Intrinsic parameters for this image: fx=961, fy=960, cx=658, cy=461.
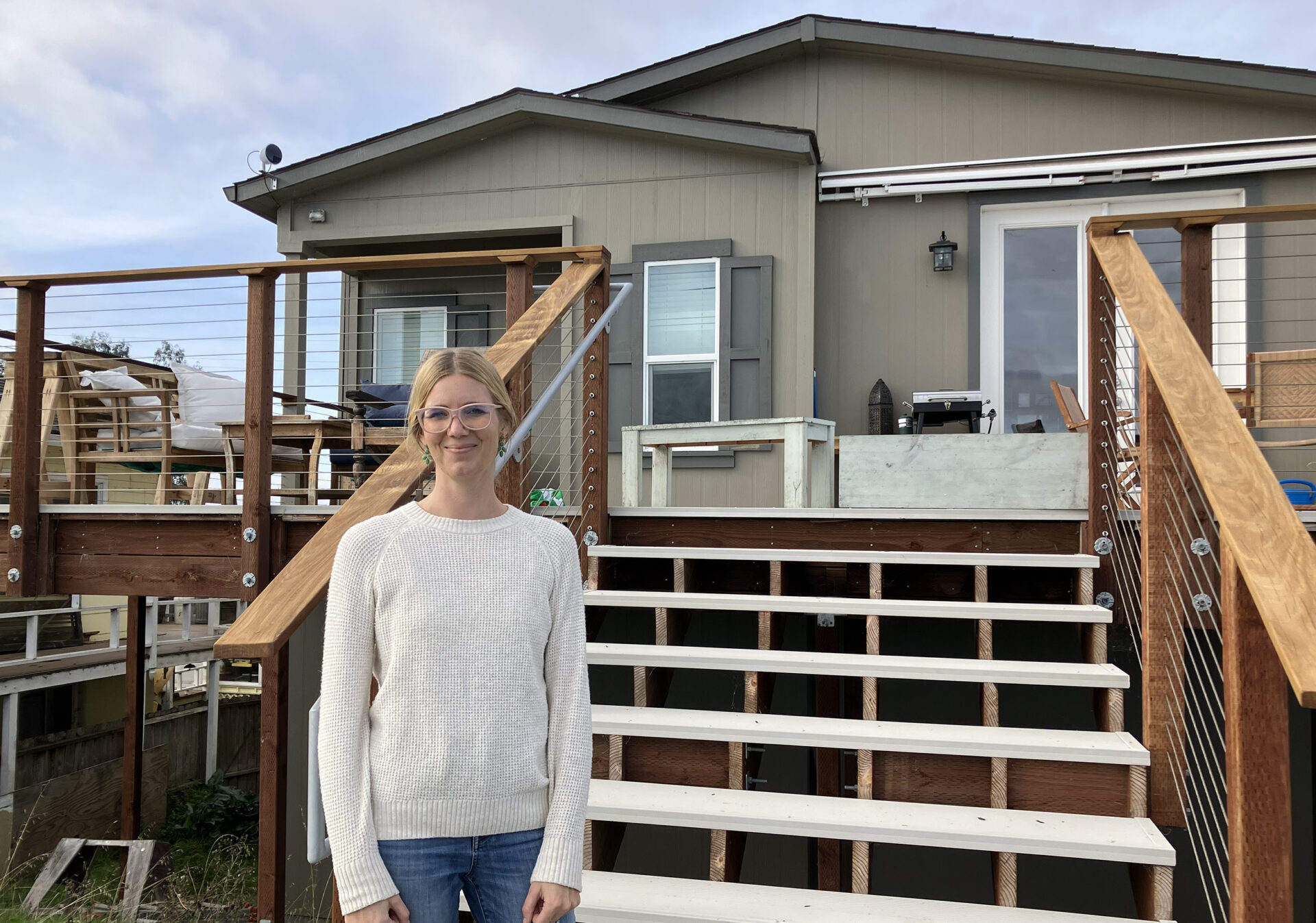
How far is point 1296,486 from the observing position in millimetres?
5793

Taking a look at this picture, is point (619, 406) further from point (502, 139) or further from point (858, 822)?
point (858, 822)

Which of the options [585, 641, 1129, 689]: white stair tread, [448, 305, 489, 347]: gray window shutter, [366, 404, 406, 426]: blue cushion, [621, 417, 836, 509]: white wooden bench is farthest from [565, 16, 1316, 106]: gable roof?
[585, 641, 1129, 689]: white stair tread

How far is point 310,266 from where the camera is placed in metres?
3.67

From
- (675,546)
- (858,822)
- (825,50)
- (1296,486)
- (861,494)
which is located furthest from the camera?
(825,50)

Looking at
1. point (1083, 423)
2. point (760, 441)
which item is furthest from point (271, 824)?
point (1083, 423)

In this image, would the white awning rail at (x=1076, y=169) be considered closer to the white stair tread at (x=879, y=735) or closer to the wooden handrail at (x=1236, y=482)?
the wooden handrail at (x=1236, y=482)

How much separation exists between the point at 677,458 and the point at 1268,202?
407cm

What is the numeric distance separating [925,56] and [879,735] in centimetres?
547

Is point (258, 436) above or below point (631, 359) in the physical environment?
below

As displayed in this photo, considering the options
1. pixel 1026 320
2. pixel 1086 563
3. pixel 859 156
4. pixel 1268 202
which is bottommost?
pixel 1086 563

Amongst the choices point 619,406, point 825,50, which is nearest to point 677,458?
point 619,406

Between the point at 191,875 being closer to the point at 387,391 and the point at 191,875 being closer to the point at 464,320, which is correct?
the point at 387,391

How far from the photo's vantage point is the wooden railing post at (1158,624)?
2426 millimetres

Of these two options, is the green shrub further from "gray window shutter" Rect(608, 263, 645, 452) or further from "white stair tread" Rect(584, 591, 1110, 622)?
"white stair tread" Rect(584, 591, 1110, 622)
